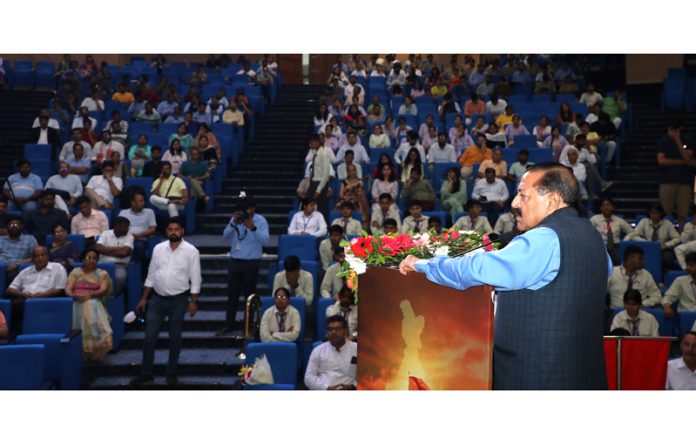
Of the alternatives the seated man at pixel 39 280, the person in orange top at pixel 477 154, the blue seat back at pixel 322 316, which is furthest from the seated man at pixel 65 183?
the person in orange top at pixel 477 154

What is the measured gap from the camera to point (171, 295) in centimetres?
759

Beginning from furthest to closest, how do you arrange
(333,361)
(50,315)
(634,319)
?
(634,319)
(50,315)
(333,361)

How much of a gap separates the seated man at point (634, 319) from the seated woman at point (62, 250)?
493 cm

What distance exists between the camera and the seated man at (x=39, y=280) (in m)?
8.02

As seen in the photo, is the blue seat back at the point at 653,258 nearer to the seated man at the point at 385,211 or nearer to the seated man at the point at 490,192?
the seated man at the point at 490,192

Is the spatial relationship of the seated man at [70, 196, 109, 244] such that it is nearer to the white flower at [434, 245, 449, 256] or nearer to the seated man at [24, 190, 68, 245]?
the seated man at [24, 190, 68, 245]

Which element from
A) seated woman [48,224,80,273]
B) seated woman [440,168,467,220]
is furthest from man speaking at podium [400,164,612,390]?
seated woman [440,168,467,220]

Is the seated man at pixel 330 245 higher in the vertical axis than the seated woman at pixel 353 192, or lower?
lower

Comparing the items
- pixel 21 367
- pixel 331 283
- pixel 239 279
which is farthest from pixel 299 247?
pixel 21 367

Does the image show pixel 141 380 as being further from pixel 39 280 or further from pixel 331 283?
pixel 331 283

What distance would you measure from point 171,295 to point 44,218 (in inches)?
100

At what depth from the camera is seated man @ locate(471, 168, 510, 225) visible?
10234 mm

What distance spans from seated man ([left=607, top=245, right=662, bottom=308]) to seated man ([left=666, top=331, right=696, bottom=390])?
5.22 feet
